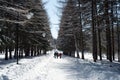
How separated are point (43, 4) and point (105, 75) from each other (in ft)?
120

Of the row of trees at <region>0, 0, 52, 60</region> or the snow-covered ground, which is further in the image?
the row of trees at <region>0, 0, 52, 60</region>

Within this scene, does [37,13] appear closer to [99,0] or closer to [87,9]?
[87,9]

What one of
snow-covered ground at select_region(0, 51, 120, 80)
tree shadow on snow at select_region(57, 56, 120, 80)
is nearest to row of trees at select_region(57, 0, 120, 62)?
snow-covered ground at select_region(0, 51, 120, 80)

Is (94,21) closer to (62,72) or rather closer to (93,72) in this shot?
(62,72)

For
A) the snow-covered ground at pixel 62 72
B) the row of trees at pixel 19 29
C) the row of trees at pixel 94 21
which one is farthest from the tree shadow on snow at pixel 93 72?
the row of trees at pixel 19 29

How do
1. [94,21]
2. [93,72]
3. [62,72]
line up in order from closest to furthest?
1. [93,72]
2. [62,72]
3. [94,21]

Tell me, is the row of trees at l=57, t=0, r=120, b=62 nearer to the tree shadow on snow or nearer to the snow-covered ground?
the snow-covered ground

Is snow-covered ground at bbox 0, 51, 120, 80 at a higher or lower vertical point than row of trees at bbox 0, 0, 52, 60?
lower

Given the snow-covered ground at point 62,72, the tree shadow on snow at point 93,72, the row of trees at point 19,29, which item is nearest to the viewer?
the tree shadow on snow at point 93,72

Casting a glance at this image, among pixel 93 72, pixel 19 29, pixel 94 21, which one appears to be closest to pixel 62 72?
pixel 93 72

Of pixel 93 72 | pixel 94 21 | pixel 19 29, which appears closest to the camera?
pixel 93 72

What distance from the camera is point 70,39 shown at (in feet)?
161

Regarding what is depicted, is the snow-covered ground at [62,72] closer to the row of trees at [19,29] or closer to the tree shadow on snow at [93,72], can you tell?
the tree shadow on snow at [93,72]

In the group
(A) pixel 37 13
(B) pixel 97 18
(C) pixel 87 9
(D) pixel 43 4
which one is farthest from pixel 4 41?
(D) pixel 43 4
